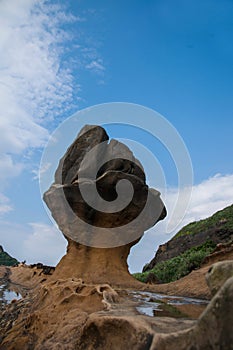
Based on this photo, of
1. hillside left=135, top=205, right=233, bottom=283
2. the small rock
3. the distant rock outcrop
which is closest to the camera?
the small rock

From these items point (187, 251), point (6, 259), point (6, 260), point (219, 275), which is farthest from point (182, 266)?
point (6, 259)

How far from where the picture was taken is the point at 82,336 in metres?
4.11

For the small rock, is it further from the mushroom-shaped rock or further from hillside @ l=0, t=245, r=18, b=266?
hillside @ l=0, t=245, r=18, b=266

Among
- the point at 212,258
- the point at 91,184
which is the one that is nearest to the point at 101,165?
the point at 91,184

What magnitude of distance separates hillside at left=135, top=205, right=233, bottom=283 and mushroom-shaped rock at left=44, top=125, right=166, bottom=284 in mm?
3226

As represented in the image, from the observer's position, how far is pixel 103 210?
13.2m

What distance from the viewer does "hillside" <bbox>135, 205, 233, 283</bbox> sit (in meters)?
17.5

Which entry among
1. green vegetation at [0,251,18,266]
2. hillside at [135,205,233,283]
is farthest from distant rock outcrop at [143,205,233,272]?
green vegetation at [0,251,18,266]

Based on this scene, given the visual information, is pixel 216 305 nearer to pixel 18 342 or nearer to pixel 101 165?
pixel 18 342

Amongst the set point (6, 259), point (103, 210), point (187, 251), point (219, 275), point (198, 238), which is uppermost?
point (6, 259)

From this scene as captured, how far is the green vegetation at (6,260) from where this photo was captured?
45.7 meters

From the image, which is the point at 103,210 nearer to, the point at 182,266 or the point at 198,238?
the point at 182,266

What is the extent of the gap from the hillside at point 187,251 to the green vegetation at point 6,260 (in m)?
21.5

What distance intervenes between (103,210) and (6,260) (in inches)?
1481
